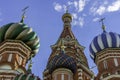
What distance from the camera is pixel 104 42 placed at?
23.7 metres

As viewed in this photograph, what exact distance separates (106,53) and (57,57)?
13.3ft

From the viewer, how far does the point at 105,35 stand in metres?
24.3

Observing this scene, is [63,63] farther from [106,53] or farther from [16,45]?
[16,45]

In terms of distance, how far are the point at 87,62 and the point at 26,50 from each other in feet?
19.3

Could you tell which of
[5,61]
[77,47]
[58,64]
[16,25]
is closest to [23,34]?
[16,25]

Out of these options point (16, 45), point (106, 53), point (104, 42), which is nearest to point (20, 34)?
point (16, 45)

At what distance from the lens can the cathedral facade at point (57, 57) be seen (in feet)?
69.9

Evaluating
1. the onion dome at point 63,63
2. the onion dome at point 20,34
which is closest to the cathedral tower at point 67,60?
the onion dome at point 63,63

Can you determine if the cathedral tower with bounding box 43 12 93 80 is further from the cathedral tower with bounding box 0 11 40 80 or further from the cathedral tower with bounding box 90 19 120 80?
the cathedral tower with bounding box 0 11 40 80

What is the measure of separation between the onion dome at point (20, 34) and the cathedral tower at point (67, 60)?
2204mm

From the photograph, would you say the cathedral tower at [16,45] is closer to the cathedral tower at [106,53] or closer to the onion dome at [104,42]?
the onion dome at [104,42]

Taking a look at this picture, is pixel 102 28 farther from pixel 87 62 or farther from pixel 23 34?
pixel 23 34

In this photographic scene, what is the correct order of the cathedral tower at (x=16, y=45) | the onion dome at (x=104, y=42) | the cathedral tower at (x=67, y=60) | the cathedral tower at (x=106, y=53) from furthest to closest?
the onion dome at (x=104, y=42), the cathedral tower at (x=16, y=45), the cathedral tower at (x=106, y=53), the cathedral tower at (x=67, y=60)

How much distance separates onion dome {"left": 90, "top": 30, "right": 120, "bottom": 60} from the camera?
77.3ft
